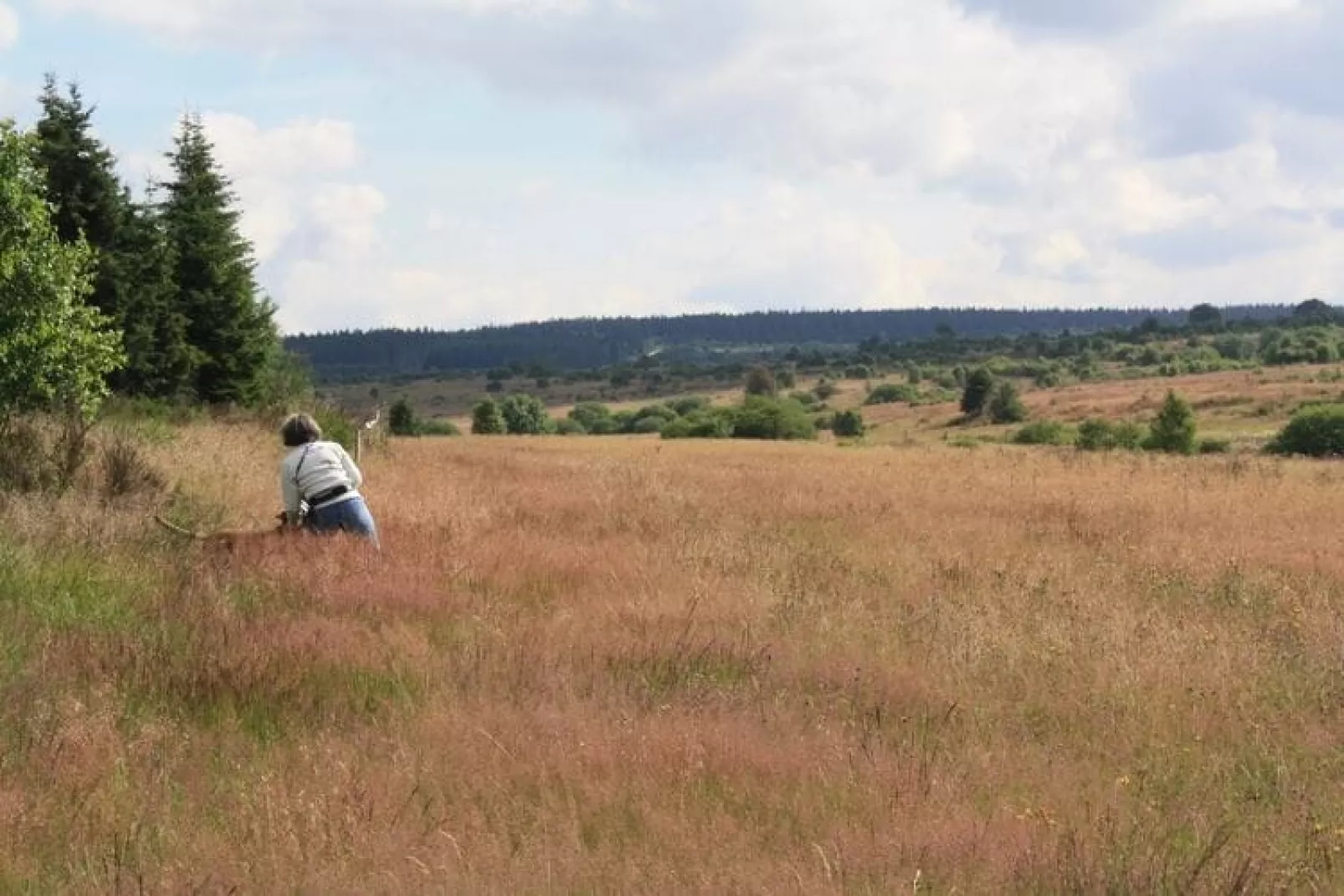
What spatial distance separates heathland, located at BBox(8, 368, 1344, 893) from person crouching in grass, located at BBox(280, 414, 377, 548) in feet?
1.48

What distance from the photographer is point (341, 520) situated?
29.5ft

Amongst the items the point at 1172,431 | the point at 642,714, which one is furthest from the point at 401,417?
the point at 642,714

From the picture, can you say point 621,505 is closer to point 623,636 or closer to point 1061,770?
point 623,636

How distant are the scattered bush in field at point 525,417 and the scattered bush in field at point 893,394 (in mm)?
37351

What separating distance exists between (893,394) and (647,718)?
12539 cm

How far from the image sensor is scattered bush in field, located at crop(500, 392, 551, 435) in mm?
111500

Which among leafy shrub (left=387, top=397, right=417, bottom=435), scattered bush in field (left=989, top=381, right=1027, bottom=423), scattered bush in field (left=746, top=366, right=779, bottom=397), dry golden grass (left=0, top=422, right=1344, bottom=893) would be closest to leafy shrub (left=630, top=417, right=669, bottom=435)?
scattered bush in field (left=746, top=366, right=779, bottom=397)

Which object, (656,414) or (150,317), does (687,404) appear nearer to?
(656,414)

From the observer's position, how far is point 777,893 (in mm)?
3449

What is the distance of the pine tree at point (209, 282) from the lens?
106ft

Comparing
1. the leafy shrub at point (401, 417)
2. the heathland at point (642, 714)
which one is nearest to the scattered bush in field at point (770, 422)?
the leafy shrub at point (401, 417)

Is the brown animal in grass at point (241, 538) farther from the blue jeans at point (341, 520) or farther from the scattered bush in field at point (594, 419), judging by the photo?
the scattered bush in field at point (594, 419)

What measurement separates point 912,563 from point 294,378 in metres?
39.5

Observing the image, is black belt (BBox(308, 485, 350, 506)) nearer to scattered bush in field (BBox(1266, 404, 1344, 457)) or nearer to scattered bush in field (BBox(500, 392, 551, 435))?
scattered bush in field (BBox(1266, 404, 1344, 457))
